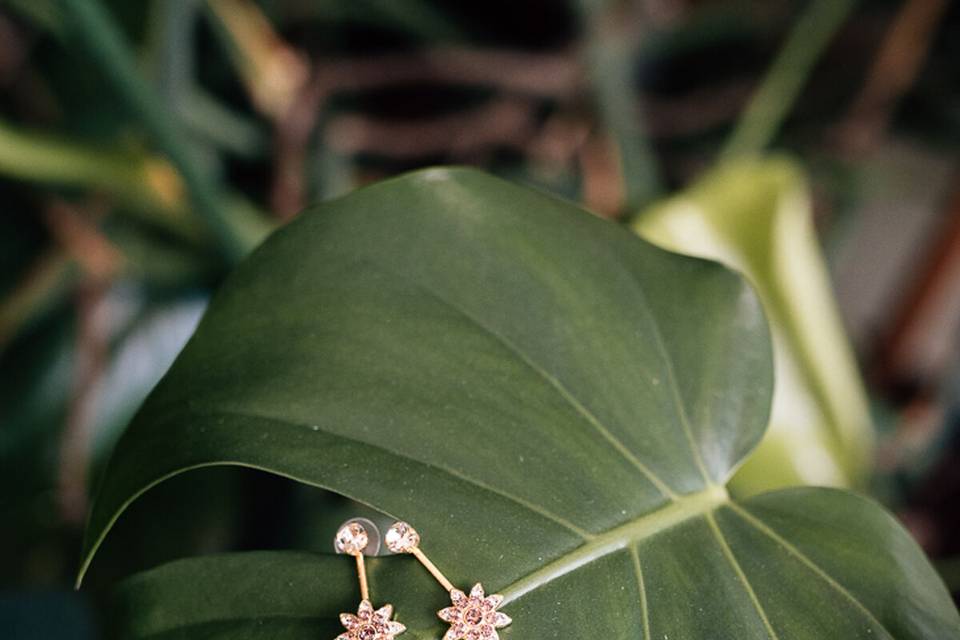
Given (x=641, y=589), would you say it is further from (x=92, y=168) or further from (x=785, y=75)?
(x=785, y=75)

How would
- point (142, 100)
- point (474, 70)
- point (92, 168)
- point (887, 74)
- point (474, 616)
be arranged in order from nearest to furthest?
point (474, 616) → point (142, 100) → point (92, 168) → point (474, 70) → point (887, 74)

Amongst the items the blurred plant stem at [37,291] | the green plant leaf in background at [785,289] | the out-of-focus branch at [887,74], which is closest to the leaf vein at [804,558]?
the green plant leaf in background at [785,289]

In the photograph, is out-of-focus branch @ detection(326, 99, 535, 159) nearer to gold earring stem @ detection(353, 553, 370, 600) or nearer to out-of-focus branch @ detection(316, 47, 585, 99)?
out-of-focus branch @ detection(316, 47, 585, 99)

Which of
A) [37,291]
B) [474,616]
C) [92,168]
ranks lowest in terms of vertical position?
[474,616]

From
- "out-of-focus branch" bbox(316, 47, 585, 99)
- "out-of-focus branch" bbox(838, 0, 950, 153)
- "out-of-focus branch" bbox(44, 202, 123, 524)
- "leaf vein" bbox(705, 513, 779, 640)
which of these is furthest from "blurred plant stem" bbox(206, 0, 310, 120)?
"out-of-focus branch" bbox(838, 0, 950, 153)

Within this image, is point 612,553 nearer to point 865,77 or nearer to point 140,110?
point 140,110

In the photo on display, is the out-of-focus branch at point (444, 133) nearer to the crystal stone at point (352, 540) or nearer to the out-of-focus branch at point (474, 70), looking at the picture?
the out-of-focus branch at point (474, 70)

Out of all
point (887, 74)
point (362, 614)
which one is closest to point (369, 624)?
point (362, 614)
